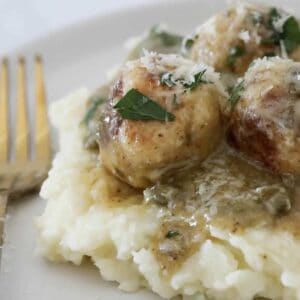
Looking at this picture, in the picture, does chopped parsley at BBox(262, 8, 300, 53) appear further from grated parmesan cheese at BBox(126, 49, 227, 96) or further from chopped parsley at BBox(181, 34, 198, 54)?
grated parmesan cheese at BBox(126, 49, 227, 96)

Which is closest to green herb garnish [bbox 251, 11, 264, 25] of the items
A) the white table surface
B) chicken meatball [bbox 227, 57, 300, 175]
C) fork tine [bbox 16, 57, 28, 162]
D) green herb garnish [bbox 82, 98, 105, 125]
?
chicken meatball [bbox 227, 57, 300, 175]

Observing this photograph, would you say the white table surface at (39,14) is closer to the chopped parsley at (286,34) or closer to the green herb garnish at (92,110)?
the green herb garnish at (92,110)

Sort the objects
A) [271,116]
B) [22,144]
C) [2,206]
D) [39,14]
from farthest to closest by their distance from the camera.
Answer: [39,14]
[22,144]
[2,206]
[271,116]

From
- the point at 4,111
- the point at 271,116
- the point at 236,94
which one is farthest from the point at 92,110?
the point at 271,116

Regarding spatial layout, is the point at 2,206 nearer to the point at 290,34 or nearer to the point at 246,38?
the point at 246,38

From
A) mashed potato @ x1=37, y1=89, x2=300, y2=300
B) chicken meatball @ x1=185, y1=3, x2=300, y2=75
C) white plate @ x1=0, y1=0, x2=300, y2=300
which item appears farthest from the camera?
white plate @ x1=0, y1=0, x2=300, y2=300

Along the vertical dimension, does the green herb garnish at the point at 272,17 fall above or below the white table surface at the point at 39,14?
above

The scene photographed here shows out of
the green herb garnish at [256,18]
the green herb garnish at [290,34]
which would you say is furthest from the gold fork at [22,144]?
the green herb garnish at [290,34]
